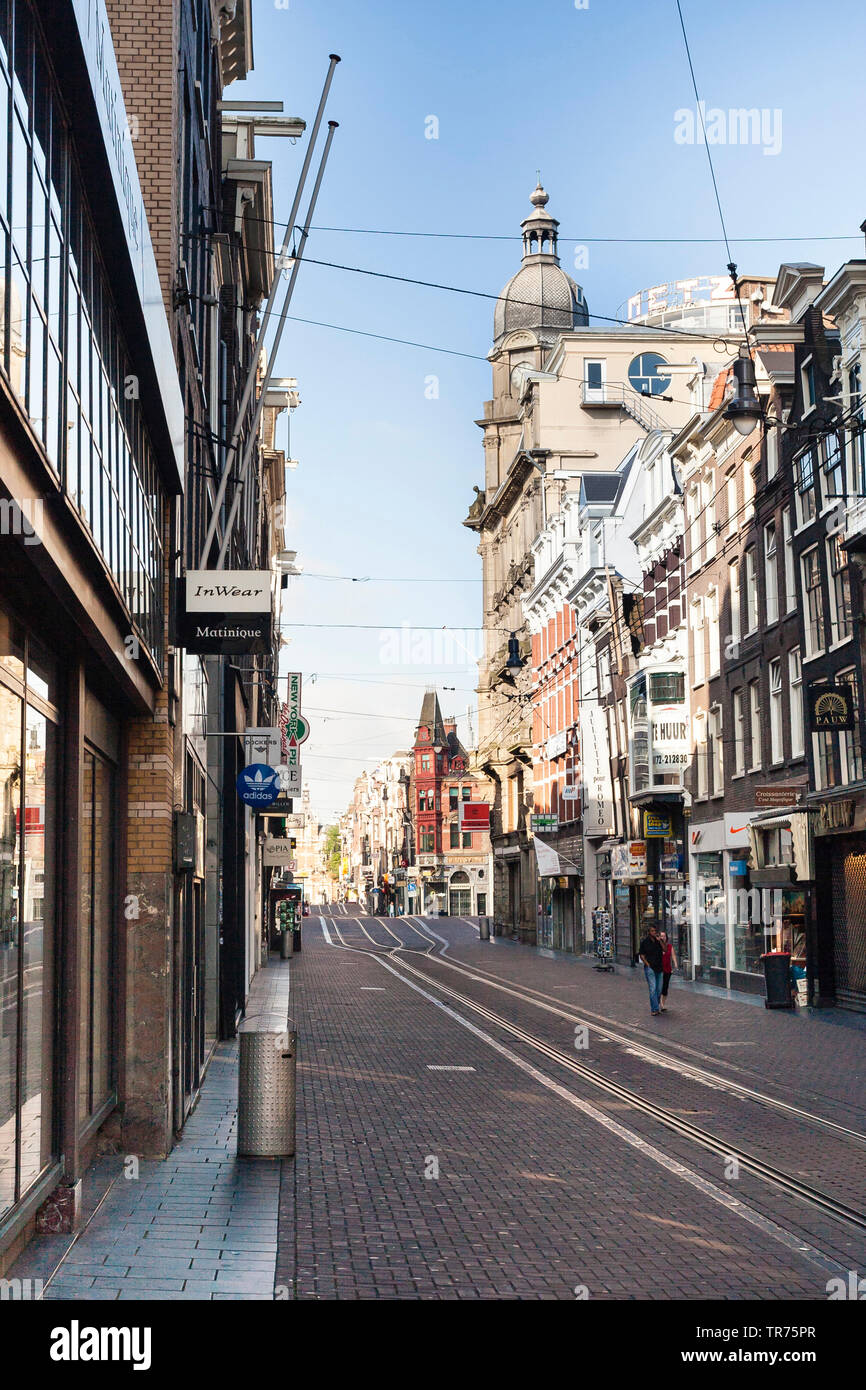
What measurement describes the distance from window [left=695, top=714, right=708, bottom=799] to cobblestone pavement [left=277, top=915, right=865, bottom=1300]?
18660 mm

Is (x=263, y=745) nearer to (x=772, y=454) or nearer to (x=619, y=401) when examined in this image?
(x=772, y=454)

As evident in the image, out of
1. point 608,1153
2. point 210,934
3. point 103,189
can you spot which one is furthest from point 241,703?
point 103,189

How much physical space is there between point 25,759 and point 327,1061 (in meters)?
11.8

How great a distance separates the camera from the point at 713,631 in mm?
36906

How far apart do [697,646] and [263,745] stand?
1727 centimetres

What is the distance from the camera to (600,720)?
165ft

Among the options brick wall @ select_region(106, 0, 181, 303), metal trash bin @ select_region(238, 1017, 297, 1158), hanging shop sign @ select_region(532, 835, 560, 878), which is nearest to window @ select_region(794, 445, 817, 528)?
brick wall @ select_region(106, 0, 181, 303)

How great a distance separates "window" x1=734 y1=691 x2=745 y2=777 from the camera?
34.5m

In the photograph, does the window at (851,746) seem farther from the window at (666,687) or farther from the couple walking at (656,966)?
the window at (666,687)

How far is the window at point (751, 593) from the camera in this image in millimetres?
33375

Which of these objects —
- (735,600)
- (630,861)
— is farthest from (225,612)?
(630,861)

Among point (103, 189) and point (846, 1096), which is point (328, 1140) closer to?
point (846, 1096)

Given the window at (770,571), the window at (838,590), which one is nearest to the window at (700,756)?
the window at (770,571)
